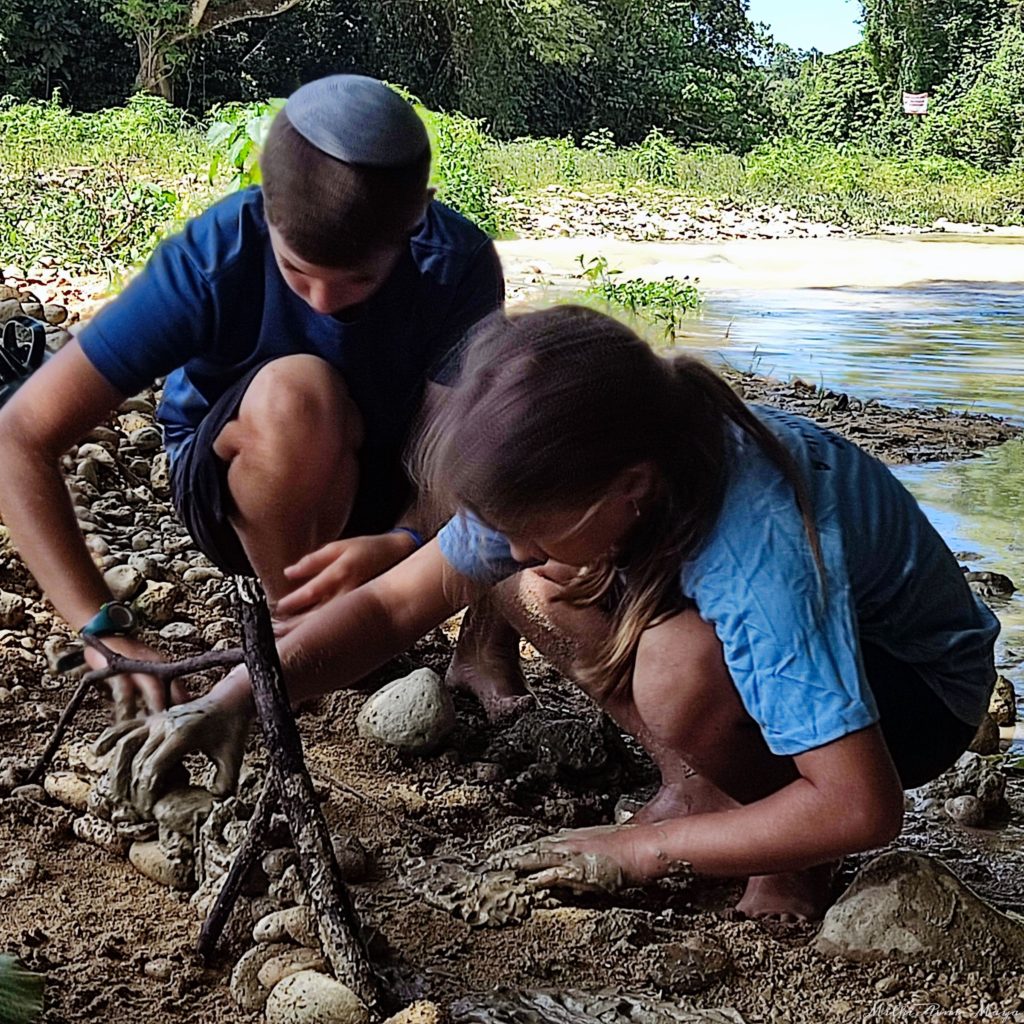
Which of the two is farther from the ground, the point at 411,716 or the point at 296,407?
the point at 296,407

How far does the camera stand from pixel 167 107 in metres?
5.53

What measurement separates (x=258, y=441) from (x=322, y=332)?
12 cm

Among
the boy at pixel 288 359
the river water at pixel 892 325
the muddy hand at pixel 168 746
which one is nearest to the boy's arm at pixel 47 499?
the boy at pixel 288 359

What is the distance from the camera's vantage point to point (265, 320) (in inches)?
49.5

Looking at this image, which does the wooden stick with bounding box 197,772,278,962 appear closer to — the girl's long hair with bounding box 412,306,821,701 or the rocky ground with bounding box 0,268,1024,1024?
the rocky ground with bounding box 0,268,1024,1024

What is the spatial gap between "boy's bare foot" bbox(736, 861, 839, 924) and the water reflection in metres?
2.57

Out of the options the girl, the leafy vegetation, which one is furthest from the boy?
the leafy vegetation

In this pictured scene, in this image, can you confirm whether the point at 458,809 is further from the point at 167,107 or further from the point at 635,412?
the point at 167,107

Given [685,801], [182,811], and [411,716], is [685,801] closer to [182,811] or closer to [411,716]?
[411,716]

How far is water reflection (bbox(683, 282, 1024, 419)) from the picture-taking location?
405cm

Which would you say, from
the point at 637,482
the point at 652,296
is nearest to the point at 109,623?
the point at 637,482

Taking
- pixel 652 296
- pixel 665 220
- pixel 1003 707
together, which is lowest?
pixel 665 220

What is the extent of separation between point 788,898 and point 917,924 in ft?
0.40

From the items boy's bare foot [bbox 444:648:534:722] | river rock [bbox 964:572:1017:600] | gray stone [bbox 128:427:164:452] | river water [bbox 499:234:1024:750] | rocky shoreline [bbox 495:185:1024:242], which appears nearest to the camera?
boy's bare foot [bbox 444:648:534:722]
